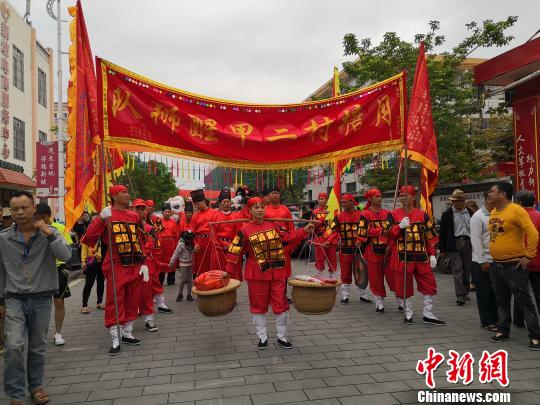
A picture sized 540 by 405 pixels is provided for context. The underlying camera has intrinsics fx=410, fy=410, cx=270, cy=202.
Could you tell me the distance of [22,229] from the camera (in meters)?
3.71

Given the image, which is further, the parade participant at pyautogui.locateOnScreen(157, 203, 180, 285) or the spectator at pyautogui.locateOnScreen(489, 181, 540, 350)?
the parade participant at pyautogui.locateOnScreen(157, 203, 180, 285)

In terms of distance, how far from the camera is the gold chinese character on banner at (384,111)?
5.82 metres

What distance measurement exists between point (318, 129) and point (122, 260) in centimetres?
315

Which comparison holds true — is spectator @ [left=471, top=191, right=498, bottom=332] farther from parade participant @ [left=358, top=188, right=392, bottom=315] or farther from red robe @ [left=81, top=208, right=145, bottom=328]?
red robe @ [left=81, top=208, right=145, bottom=328]

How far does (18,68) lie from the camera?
19.9 metres

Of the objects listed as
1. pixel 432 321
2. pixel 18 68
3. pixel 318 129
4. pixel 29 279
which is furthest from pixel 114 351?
pixel 18 68

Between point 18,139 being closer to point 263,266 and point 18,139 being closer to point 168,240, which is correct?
point 168,240

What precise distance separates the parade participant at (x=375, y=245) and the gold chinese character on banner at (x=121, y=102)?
389cm

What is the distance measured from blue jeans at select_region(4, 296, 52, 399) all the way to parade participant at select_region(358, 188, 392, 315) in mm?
4647

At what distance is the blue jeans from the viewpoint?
340cm

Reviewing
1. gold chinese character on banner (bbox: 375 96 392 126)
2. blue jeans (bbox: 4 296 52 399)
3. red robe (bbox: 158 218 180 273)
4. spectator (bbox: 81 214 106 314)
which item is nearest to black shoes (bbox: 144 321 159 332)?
spectator (bbox: 81 214 106 314)

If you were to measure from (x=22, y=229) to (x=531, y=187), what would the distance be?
29.5 ft

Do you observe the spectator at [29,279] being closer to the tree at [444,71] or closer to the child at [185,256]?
the child at [185,256]

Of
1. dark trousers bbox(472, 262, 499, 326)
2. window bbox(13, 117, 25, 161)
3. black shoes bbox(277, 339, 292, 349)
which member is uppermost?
window bbox(13, 117, 25, 161)
